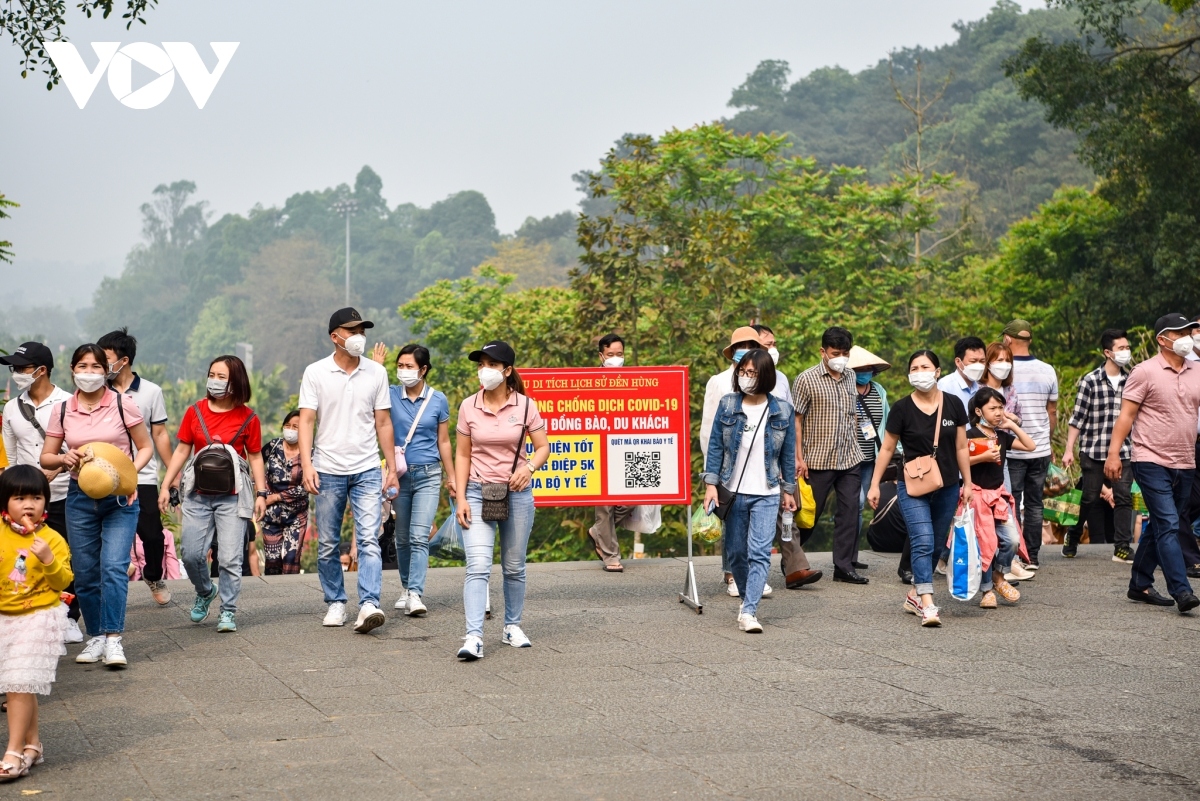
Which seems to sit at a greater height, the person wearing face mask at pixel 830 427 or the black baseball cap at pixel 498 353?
the black baseball cap at pixel 498 353

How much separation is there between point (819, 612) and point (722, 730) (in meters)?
3.39

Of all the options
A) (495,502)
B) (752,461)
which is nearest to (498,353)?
(495,502)

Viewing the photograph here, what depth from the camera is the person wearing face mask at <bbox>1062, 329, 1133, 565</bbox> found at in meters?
11.7

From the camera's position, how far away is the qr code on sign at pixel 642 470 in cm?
1134

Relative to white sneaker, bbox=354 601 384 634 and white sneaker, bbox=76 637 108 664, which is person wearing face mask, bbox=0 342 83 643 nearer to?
white sneaker, bbox=76 637 108 664

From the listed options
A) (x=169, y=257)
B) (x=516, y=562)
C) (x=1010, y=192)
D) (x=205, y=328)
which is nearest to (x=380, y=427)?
(x=516, y=562)

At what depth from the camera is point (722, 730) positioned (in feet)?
20.6

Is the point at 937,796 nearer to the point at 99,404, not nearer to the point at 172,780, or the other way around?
the point at 172,780

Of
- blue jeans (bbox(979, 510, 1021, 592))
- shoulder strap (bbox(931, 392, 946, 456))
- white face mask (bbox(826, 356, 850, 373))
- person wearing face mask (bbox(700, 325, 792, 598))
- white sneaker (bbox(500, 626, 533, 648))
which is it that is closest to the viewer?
white sneaker (bbox(500, 626, 533, 648))

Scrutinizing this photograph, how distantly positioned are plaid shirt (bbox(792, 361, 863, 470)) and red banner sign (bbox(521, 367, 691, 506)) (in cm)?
112

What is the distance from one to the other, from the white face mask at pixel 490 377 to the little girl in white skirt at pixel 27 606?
110 inches

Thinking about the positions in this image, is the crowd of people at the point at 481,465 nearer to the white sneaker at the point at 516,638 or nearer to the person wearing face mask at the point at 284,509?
the white sneaker at the point at 516,638

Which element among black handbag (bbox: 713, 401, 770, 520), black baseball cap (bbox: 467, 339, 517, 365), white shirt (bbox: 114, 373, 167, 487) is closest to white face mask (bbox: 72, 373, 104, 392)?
white shirt (bbox: 114, 373, 167, 487)

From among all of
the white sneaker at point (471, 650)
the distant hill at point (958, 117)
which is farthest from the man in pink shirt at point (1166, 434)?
the distant hill at point (958, 117)
